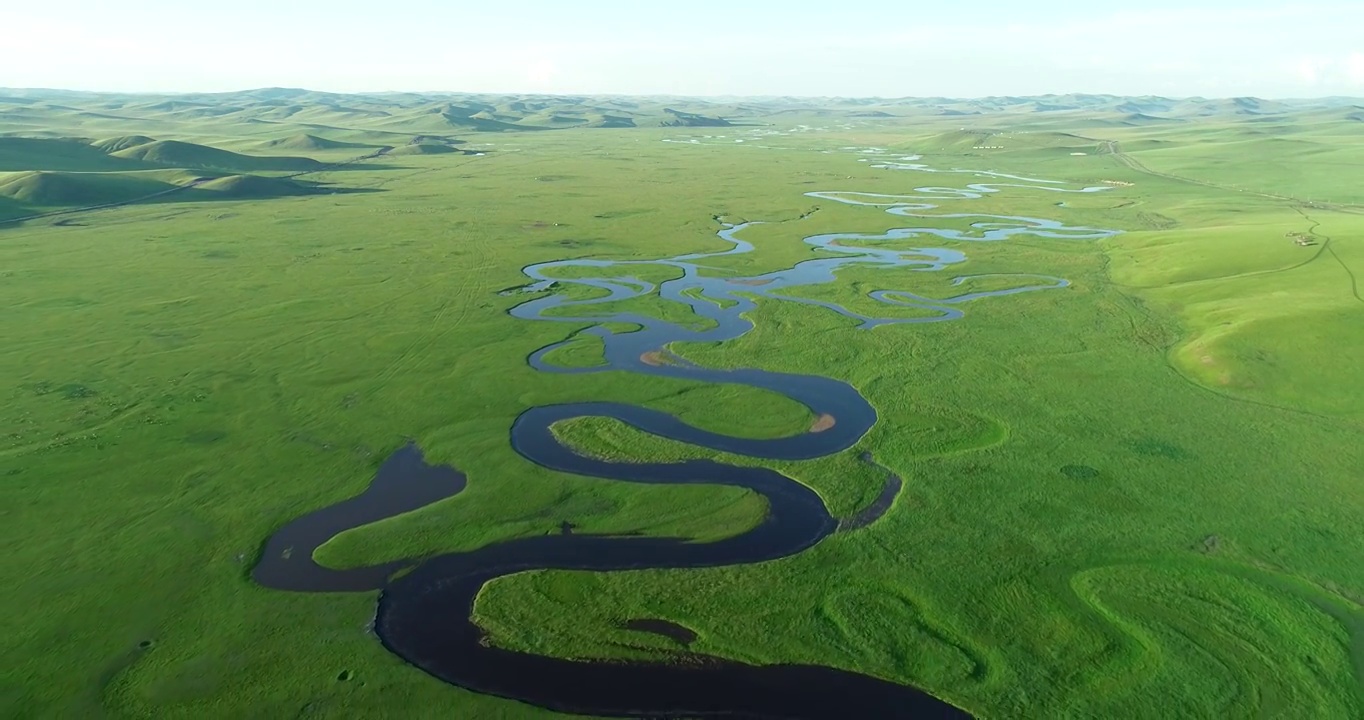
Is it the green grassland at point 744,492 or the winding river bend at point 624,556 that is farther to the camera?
the green grassland at point 744,492

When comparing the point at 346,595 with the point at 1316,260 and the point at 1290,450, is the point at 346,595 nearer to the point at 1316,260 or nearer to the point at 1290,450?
the point at 1290,450

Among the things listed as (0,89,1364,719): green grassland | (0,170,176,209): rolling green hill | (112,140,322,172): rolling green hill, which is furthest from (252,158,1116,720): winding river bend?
(112,140,322,172): rolling green hill

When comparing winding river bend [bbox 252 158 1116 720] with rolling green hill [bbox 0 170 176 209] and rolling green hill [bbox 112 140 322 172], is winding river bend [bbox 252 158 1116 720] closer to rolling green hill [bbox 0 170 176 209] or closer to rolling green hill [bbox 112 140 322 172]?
rolling green hill [bbox 0 170 176 209]

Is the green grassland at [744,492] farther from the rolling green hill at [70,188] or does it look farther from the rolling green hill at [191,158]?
the rolling green hill at [191,158]

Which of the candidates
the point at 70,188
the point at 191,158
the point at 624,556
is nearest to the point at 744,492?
the point at 624,556

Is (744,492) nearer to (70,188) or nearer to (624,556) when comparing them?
(624,556)

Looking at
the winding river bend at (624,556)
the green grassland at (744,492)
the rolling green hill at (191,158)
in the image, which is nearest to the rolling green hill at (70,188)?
the rolling green hill at (191,158)
